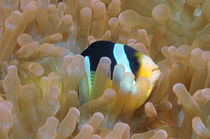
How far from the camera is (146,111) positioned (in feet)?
3.53

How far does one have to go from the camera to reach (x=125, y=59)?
115 cm

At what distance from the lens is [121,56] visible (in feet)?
3.77

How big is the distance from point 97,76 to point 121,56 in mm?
124

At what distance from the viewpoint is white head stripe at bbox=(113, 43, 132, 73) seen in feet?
3.76

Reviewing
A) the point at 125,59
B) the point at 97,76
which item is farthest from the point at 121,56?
the point at 97,76

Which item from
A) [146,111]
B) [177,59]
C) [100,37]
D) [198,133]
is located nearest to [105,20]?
[100,37]

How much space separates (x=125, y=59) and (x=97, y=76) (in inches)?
5.1

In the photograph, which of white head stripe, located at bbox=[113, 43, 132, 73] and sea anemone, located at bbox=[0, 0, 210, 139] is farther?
white head stripe, located at bbox=[113, 43, 132, 73]

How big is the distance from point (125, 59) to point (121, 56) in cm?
2

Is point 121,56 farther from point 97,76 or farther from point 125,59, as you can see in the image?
point 97,76

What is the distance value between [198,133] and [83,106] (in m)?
0.40

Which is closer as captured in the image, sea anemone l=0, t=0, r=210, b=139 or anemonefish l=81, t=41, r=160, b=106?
sea anemone l=0, t=0, r=210, b=139

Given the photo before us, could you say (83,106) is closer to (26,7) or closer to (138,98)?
(138,98)

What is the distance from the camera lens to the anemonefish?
1.11 metres
